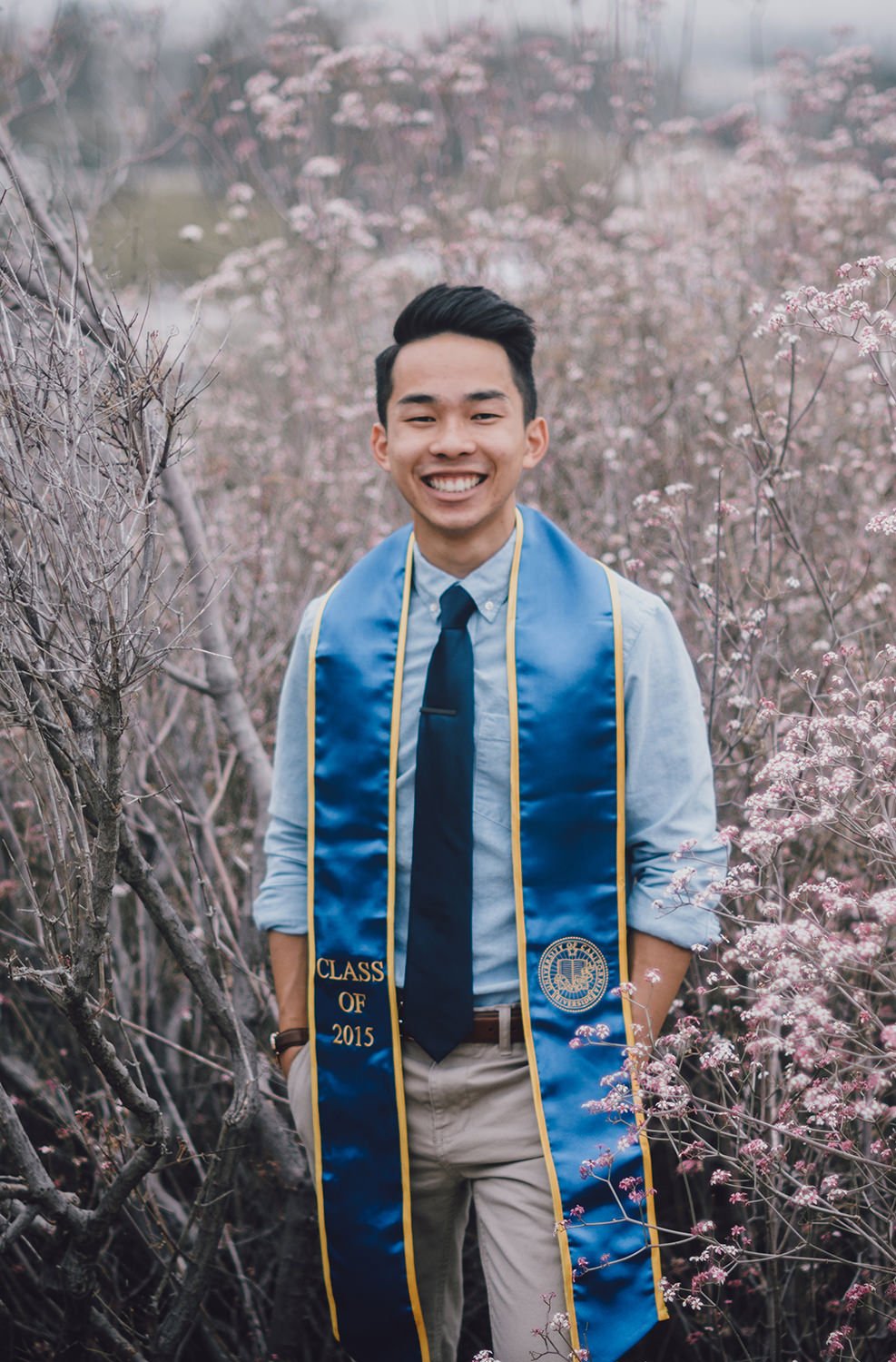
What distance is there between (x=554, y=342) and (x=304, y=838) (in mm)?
3681

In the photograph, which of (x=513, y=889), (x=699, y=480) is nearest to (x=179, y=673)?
(x=513, y=889)

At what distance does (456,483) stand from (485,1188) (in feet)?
4.22

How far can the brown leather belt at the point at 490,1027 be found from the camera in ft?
7.59

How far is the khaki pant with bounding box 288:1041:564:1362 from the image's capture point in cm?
222

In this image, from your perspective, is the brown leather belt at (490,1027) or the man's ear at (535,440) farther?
the man's ear at (535,440)

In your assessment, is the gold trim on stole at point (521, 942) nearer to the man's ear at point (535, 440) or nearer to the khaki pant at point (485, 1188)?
the khaki pant at point (485, 1188)

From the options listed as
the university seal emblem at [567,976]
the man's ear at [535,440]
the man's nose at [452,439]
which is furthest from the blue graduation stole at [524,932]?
the man's nose at [452,439]

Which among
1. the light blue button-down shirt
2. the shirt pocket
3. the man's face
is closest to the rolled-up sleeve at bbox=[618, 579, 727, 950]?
the light blue button-down shirt

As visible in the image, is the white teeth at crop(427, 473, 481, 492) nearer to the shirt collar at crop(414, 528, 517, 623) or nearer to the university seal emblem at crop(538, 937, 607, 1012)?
the shirt collar at crop(414, 528, 517, 623)

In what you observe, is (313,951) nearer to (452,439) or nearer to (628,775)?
(628,775)

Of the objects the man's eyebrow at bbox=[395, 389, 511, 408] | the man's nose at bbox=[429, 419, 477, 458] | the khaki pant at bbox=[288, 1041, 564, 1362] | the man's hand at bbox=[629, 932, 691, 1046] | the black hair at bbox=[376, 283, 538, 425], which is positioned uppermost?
the black hair at bbox=[376, 283, 538, 425]

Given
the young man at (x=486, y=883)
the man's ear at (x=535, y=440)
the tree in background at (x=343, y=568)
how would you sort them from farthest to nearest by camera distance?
the man's ear at (x=535, y=440)
the young man at (x=486, y=883)
the tree in background at (x=343, y=568)

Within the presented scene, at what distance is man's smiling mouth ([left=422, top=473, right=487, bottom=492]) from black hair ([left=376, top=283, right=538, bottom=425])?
21 centimetres

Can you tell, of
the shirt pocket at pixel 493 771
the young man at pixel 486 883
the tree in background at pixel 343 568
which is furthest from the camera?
the shirt pocket at pixel 493 771
